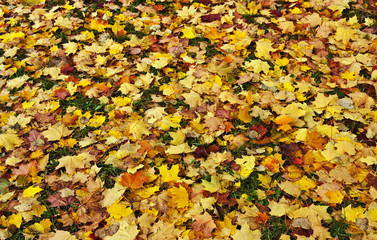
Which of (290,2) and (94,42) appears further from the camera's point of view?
(290,2)

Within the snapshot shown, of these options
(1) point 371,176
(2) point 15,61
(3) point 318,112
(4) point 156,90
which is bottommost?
(1) point 371,176

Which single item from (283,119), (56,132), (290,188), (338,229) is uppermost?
(56,132)

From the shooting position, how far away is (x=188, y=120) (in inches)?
111

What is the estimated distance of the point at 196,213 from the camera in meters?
2.16

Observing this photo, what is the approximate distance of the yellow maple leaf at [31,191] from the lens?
2.30 m

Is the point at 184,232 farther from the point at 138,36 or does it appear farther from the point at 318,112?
the point at 138,36

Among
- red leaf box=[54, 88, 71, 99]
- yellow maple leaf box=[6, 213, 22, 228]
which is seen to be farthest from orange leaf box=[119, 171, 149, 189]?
red leaf box=[54, 88, 71, 99]

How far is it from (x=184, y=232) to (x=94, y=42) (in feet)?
8.39

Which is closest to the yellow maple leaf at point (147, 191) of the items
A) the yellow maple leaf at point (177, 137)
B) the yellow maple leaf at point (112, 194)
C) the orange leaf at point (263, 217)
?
the yellow maple leaf at point (112, 194)

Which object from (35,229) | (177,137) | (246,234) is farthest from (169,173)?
(35,229)

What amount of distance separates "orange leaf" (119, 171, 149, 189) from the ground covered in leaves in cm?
1

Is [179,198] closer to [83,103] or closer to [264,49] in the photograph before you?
[83,103]

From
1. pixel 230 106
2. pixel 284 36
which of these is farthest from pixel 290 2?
pixel 230 106

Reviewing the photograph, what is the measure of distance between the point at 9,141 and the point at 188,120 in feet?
5.20
